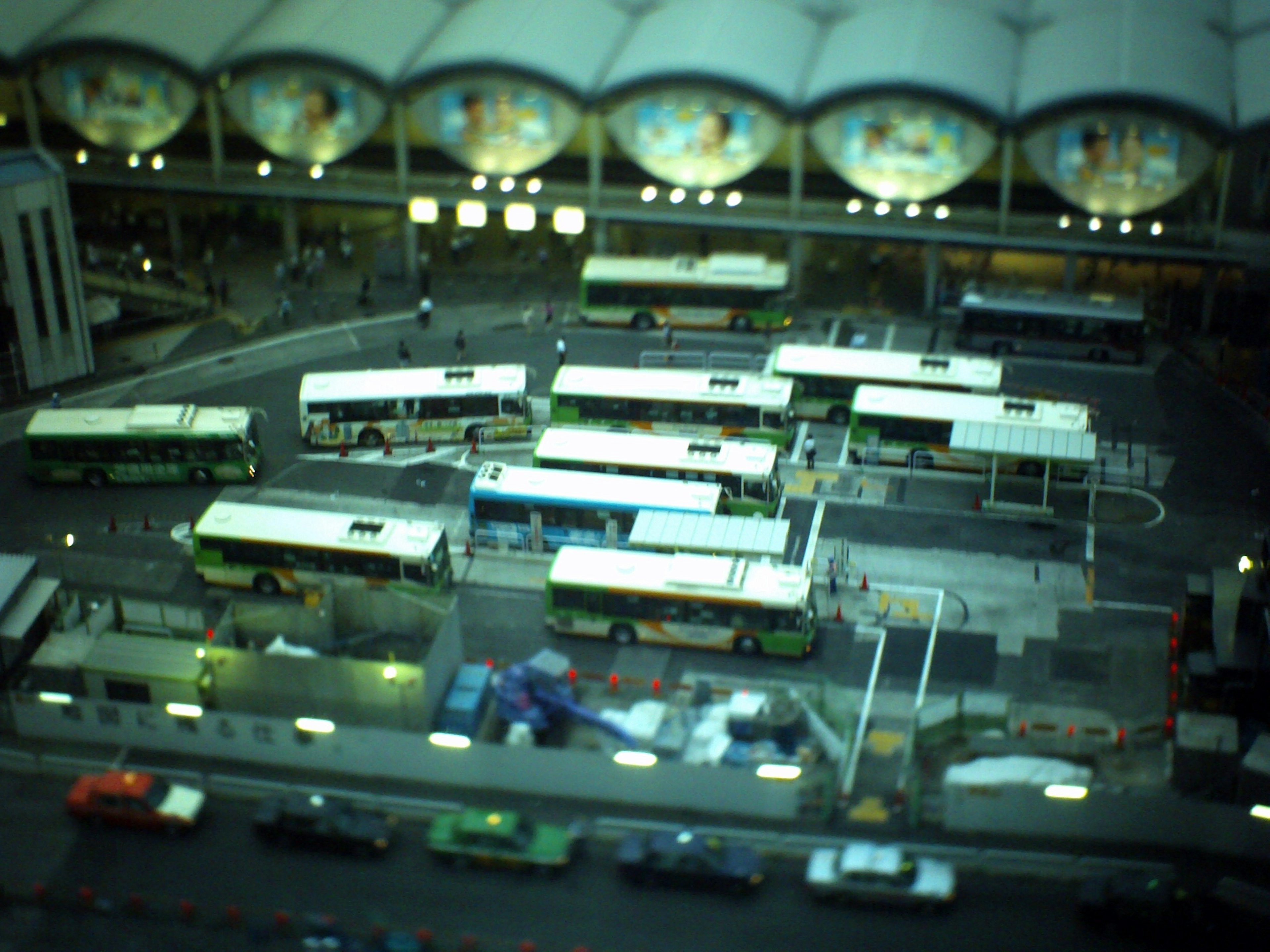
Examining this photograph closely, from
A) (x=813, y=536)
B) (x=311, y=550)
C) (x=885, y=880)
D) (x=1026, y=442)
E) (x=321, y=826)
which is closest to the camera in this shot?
(x=885, y=880)

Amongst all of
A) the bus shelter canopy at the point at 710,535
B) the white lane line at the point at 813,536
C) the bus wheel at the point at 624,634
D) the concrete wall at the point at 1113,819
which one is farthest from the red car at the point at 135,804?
the white lane line at the point at 813,536

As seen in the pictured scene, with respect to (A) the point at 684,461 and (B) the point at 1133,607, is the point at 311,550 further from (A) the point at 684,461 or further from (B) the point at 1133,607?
(B) the point at 1133,607

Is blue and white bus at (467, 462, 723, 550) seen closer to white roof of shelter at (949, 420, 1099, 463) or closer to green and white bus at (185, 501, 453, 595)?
green and white bus at (185, 501, 453, 595)

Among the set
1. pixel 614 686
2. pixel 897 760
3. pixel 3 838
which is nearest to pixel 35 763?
pixel 3 838

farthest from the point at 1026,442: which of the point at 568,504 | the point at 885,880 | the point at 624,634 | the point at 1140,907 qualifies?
the point at 885,880

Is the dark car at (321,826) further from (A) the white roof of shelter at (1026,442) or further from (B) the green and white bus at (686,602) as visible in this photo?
(A) the white roof of shelter at (1026,442)

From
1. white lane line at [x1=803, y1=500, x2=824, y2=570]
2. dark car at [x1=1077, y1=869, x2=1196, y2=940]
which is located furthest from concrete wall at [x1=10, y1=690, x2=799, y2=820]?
white lane line at [x1=803, y1=500, x2=824, y2=570]
